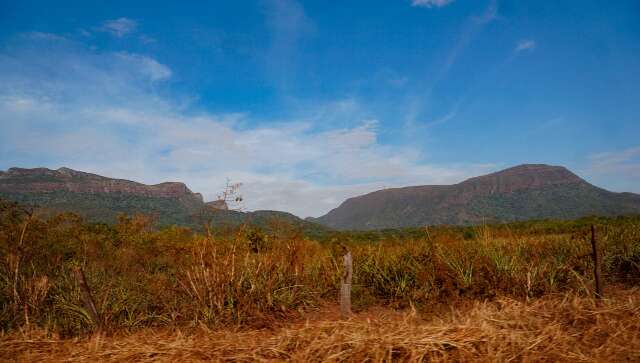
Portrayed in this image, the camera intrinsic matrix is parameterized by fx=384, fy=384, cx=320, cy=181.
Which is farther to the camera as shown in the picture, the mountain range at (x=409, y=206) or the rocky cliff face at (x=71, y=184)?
the rocky cliff face at (x=71, y=184)

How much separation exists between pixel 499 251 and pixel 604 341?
19.2ft

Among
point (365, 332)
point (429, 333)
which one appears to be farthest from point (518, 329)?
point (365, 332)

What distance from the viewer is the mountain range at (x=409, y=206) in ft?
213

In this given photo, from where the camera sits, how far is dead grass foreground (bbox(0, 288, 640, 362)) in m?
2.50

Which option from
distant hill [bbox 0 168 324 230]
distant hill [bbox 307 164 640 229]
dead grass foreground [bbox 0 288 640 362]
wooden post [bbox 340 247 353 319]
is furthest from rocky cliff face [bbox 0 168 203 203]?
dead grass foreground [bbox 0 288 640 362]

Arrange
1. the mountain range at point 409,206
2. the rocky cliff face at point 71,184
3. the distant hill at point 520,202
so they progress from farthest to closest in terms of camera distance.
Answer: the distant hill at point 520,202
the rocky cliff face at point 71,184
the mountain range at point 409,206

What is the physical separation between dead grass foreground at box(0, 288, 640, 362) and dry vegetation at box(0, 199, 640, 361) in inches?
0.4

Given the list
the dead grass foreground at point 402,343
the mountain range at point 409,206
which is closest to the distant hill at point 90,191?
the mountain range at point 409,206

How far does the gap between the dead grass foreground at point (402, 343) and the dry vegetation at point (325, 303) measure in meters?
0.01

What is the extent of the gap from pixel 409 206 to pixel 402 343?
20288 cm

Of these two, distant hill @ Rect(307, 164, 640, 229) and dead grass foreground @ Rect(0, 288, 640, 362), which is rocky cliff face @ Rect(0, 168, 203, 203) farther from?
dead grass foreground @ Rect(0, 288, 640, 362)

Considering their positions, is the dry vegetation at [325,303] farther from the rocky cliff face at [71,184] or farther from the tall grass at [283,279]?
the rocky cliff face at [71,184]

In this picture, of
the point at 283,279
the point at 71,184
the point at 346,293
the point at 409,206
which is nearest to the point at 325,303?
the point at 283,279

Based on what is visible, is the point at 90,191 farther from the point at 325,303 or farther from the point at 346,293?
the point at 346,293
